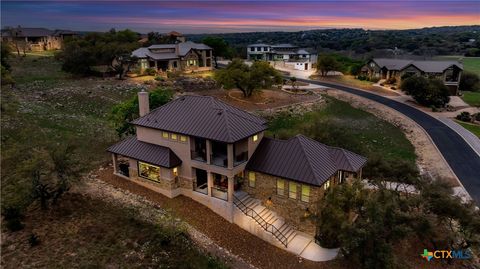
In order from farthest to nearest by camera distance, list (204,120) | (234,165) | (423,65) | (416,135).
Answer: (423,65) < (416,135) < (204,120) < (234,165)

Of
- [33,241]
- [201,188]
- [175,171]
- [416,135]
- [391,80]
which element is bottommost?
[416,135]

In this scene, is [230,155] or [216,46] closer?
[230,155]

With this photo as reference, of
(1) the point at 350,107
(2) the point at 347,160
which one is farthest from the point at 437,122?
(2) the point at 347,160

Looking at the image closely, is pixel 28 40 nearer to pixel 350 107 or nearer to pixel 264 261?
pixel 350 107

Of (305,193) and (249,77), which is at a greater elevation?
(249,77)

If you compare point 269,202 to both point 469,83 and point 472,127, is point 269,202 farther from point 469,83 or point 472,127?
point 469,83

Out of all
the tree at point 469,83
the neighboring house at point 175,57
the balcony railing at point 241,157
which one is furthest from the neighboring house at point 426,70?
the balcony railing at point 241,157

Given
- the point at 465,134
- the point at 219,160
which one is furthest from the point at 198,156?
the point at 465,134

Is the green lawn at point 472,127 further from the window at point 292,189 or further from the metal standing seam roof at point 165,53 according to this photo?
the metal standing seam roof at point 165,53
